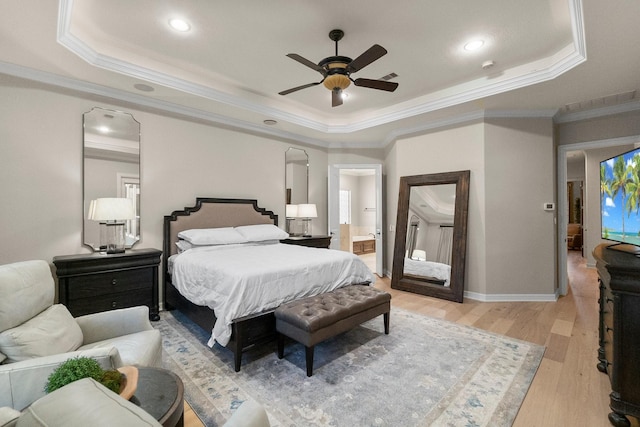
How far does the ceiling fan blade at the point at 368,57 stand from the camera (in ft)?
7.53

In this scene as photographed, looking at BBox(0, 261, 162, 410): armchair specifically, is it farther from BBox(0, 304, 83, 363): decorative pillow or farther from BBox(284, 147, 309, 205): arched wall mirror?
BBox(284, 147, 309, 205): arched wall mirror

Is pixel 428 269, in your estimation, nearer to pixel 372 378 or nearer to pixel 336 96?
pixel 372 378

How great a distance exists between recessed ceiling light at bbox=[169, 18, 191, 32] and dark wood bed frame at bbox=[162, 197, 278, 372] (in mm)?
2180

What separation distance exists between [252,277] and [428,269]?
318cm

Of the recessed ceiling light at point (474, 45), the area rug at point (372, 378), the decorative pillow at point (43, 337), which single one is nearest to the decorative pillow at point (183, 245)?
the area rug at point (372, 378)

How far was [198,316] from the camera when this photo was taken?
9.53 feet

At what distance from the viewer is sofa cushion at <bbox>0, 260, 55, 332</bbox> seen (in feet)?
4.78

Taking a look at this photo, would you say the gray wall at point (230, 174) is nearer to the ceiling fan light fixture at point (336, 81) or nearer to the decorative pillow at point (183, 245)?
the decorative pillow at point (183, 245)

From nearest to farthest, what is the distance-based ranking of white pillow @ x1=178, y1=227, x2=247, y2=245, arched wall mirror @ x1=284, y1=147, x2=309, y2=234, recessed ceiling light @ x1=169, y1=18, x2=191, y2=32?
recessed ceiling light @ x1=169, y1=18, x2=191, y2=32 < white pillow @ x1=178, y1=227, x2=247, y2=245 < arched wall mirror @ x1=284, y1=147, x2=309, y2=234

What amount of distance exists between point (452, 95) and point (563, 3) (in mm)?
1626

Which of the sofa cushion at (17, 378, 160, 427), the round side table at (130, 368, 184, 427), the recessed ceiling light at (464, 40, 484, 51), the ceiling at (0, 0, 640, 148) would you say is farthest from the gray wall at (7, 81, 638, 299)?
the sofa cushion at (17, 378, 160, 427)

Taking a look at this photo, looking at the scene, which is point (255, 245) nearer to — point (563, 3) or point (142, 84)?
point (142, 84)

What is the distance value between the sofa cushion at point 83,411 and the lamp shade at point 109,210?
288 centimetres

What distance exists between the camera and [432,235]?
469 centimetres
